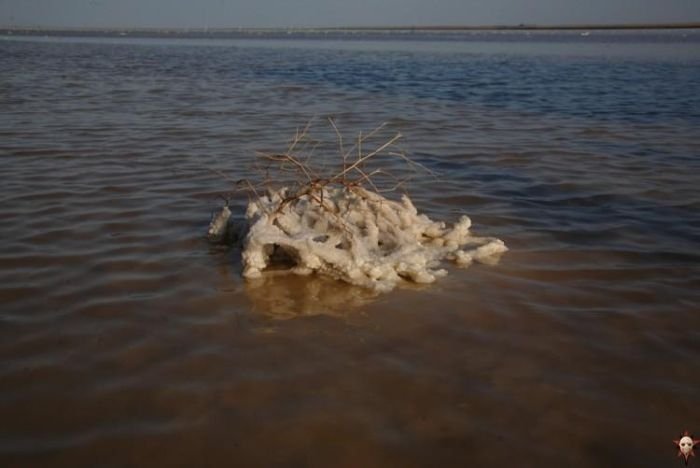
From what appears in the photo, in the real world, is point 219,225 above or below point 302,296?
above

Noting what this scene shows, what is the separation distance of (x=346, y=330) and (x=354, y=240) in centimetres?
76

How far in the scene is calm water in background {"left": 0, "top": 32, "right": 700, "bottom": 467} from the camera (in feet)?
6.59

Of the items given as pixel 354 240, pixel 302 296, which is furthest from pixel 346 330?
pixel 354 240

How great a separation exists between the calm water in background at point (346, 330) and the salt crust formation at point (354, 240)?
126 mm

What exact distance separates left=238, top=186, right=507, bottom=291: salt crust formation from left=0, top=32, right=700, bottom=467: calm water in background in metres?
0.13

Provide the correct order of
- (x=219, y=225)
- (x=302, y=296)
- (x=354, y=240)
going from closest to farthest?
(x=302, y=296), (x=354, y=240), (x=219, y=225)

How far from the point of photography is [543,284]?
3.27 metres

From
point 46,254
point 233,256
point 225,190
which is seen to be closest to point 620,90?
point 225,190

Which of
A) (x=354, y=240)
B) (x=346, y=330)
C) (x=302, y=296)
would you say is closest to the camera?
(x=346, y=330)

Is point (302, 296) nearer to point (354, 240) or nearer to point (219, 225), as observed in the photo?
point (354, 240)

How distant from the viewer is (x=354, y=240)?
3.36m

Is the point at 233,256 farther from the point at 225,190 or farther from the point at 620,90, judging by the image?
the point at 620,90

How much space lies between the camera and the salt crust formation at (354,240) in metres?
3.25

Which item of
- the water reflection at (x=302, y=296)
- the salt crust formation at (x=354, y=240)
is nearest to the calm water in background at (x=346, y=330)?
the water reflection at (x=302, y=296)
